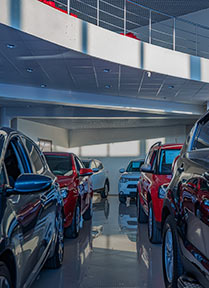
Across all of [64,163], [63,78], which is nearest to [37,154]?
[64,163]

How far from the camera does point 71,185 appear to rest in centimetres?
636

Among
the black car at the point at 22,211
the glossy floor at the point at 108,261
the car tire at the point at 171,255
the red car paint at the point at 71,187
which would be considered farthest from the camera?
the red car paint at the point at 71,187

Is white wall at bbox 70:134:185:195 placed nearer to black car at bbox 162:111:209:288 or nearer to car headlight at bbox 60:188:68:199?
car headlight at bbox 60:188:68:199

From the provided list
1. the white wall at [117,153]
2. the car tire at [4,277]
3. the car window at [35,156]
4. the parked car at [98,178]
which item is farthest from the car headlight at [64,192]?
the white wall at [117,153]

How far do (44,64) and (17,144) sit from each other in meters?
6.92

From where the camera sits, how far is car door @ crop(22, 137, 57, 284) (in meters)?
3.04

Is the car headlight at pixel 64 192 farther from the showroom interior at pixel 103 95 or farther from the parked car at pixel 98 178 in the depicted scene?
the parked car at pixel 98 178

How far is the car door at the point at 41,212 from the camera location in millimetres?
3041

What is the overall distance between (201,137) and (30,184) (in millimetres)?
1449

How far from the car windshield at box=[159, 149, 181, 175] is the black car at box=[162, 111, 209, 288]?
2452 millimetres

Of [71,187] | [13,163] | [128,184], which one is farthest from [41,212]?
[128,184]

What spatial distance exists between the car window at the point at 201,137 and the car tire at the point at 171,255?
0.66 m

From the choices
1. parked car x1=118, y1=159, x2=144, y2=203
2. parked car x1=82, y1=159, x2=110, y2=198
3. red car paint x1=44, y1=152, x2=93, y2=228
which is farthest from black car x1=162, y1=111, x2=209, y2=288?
parked car x1=82, y1=159, x2=110, y2=198

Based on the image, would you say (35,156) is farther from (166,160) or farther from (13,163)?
(166,160)
